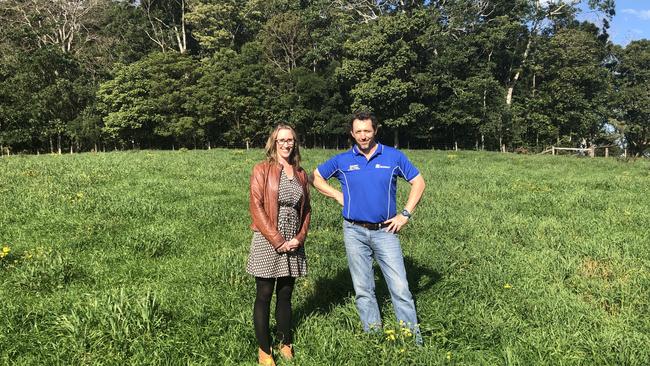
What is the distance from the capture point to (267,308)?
4207 millimetres

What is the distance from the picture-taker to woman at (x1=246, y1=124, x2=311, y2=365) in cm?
412

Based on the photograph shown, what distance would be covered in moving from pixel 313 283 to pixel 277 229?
211cm

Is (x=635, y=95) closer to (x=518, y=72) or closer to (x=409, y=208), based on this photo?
(x=518, y=72)

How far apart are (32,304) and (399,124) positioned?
134 feet

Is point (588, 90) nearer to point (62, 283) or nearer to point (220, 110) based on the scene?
point (220, 110)

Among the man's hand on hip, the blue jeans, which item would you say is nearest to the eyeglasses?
the blue jeans

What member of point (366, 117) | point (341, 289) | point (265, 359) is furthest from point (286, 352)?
point (366, 117)

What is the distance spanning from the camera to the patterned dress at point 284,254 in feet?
13.6

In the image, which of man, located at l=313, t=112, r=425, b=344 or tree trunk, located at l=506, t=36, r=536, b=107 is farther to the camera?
tree trunk, located at l=506, t=36, r=536, b=107

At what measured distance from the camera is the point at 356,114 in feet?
15.1

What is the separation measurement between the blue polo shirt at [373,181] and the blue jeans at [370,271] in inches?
6.8

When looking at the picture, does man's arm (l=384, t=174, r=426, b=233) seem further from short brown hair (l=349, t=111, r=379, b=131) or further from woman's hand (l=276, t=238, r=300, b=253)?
woman's hand (l=276, t=238, r=300, b=253)

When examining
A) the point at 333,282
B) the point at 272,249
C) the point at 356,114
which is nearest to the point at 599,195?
the point at 333,282

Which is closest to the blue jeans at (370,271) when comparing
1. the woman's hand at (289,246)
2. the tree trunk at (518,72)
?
the woman's hand at (289,246)
